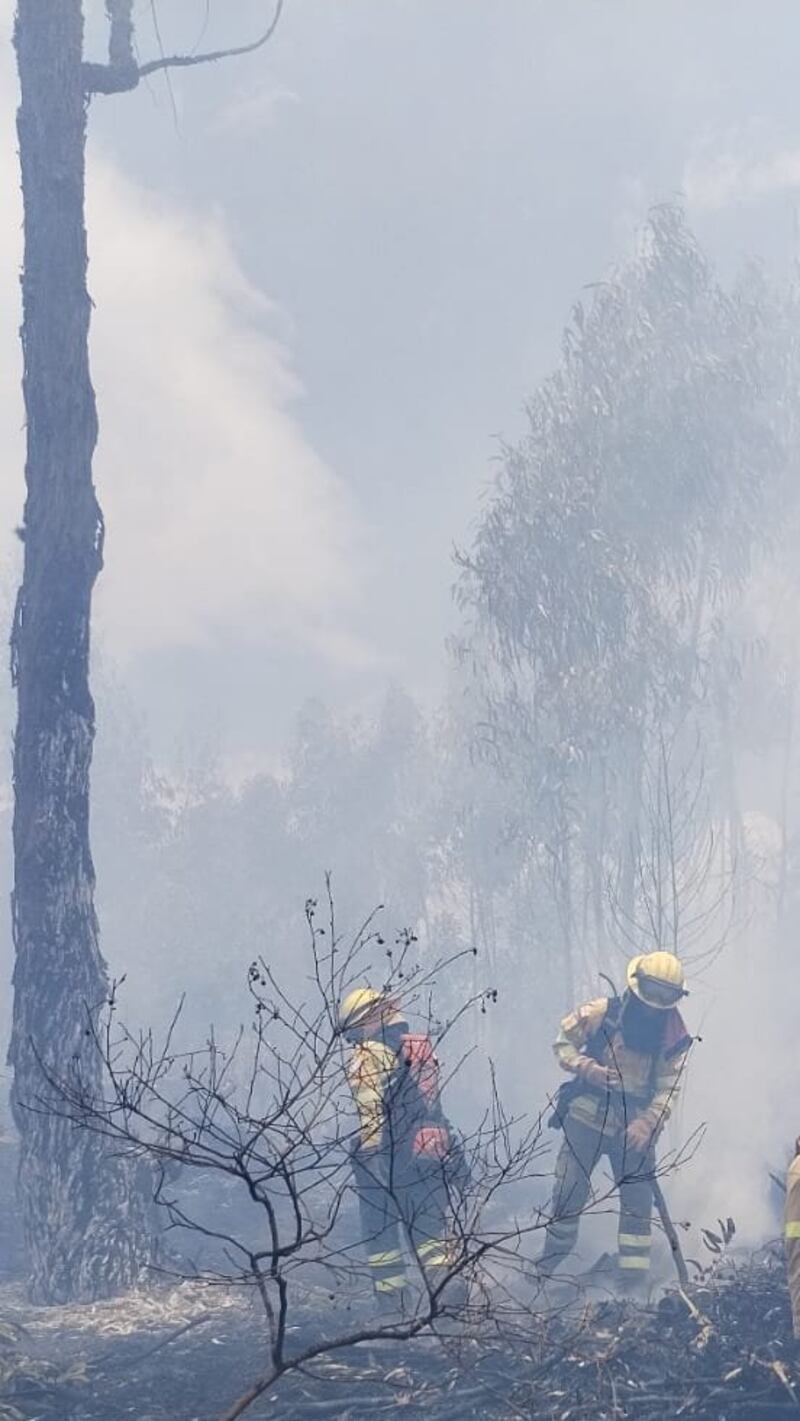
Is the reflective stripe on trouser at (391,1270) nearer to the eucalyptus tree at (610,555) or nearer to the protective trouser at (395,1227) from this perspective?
the protective trouser at (395,1227)

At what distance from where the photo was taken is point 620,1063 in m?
8.44

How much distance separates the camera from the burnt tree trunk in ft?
28.5

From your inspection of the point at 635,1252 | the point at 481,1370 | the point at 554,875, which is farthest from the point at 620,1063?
the point at 554,875

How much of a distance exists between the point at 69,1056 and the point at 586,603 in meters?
13.6

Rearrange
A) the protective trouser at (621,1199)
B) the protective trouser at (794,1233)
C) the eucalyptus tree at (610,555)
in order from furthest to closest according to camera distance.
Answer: the eucalyptus tree at (610,555) → the protective trouser at (621,1199) → the protective trouser at (794,1233)

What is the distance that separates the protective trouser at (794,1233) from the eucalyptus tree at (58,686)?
15.6 feet

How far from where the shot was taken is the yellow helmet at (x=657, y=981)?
8.55m

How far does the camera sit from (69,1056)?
29.1ft

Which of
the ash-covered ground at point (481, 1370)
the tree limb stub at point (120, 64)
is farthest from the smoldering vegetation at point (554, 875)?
the tree limb stub at point (120, 64)

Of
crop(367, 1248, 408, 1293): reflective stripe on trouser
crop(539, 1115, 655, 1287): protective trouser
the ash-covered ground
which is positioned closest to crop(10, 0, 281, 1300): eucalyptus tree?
the ash-covered ground

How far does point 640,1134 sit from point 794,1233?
3.18m

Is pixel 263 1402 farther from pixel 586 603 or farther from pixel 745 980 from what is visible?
pixel 745 980

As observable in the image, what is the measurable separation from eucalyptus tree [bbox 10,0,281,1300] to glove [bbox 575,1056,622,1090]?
3128mm

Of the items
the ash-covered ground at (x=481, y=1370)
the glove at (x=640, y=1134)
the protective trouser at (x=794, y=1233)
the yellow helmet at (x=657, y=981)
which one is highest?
the yellow helmet at (x=657, y=981)
